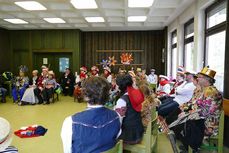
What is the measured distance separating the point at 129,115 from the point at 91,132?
1.03 m

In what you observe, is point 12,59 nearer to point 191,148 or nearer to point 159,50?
point 159,50

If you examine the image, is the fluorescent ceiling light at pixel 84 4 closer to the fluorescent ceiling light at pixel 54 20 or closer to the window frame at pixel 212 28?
the fluorescent ceiling light at pixel 54 20

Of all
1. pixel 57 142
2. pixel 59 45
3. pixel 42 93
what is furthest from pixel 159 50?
pixel 57 142

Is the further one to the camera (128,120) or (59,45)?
(59,45)

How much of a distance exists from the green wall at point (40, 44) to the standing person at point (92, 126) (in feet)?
29.4

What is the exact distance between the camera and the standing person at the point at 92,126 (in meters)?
1.74

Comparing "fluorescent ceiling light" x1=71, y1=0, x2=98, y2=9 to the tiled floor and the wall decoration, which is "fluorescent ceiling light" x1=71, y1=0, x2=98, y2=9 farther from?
the wall decoration

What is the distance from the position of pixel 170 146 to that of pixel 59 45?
7994 millimetres

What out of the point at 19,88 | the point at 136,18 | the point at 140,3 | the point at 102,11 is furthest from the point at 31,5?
the point at 136,18

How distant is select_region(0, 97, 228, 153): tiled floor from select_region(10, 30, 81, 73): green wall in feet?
10.7

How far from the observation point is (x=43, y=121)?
5.58 metres

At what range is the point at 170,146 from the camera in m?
4.07

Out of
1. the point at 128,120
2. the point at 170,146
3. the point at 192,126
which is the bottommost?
the point at 170,146

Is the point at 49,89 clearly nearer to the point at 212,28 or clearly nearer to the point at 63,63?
the point at 63,63
